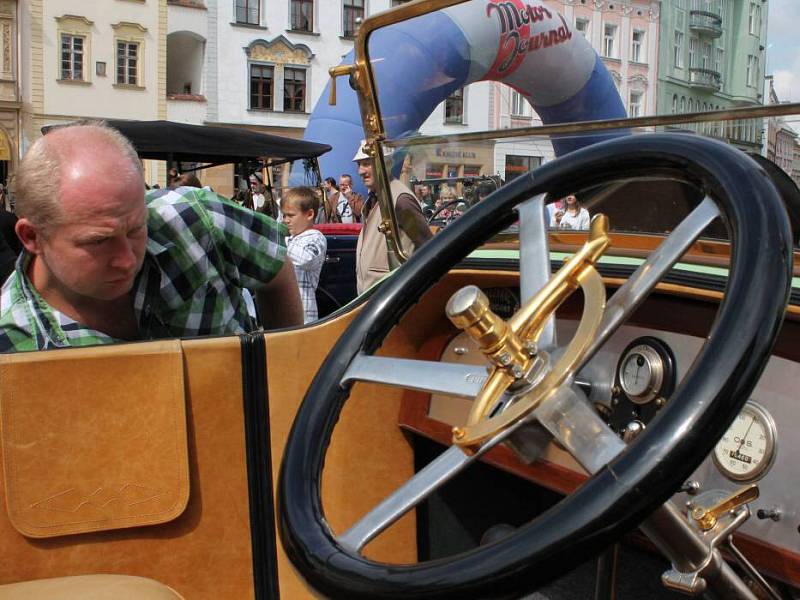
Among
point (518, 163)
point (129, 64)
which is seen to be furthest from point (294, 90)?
point (518, 163)

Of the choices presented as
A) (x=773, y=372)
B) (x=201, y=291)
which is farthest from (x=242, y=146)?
(x=773, y=372)

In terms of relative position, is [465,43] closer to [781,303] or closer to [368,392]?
[368,392]

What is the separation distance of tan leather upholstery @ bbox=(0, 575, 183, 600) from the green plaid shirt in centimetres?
46

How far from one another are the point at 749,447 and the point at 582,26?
4.94 ft

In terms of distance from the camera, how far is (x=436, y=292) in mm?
Result: 1681

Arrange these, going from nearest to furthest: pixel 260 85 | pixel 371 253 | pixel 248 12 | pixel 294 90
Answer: pixel 371 253
pixel 248 12
pixel 260 85
pixel 294 90

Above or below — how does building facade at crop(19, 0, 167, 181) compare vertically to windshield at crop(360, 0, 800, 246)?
above

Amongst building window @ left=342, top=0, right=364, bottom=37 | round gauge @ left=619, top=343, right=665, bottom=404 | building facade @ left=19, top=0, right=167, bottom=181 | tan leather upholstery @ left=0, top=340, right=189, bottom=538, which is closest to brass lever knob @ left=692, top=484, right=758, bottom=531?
round gauge @ left=619, top=343, right=665, bottom=404

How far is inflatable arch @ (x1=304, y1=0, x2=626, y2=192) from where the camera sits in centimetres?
206

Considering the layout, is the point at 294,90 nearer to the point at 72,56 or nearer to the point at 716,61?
the point at 72,56

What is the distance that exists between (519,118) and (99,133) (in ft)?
3.34

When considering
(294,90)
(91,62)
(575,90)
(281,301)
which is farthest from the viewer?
(294,90)

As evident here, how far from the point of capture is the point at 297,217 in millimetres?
5043

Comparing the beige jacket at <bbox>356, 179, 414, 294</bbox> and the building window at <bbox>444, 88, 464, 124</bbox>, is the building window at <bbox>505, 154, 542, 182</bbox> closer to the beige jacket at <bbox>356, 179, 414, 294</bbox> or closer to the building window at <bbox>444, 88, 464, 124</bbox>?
the building window at <bbox>444, 88, 464, 124</bbox>
